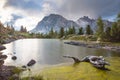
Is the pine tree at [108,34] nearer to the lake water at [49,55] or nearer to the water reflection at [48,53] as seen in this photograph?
the water reflection at [48,53]

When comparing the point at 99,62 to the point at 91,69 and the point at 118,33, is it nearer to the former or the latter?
the point at 91,69

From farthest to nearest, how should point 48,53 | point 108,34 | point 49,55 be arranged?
point 108,34 → point 48,53 → point 49,55

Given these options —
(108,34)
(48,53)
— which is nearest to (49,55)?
(48,53)

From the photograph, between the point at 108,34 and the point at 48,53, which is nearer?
the point at 48,53

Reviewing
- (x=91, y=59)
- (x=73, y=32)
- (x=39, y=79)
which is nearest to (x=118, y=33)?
(x=91, y=59)

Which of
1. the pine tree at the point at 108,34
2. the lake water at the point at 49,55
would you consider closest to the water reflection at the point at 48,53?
the lake water at the point at 49,55

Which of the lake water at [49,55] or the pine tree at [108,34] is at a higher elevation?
the pine tree at [108,34]

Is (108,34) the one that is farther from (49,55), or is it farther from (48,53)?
(49,55)

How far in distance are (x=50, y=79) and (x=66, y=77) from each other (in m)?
2.51

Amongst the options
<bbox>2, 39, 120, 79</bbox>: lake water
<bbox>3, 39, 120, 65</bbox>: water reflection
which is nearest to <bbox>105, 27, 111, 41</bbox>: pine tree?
<bbox>3, 39, 120, 65</bbox>: water reflection

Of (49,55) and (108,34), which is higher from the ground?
(108,34)

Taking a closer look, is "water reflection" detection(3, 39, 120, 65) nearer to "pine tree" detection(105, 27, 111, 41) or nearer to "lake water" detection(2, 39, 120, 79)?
"lake water" detection(2, 39, 120, 79)

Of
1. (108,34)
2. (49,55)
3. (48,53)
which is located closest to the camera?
(49,55)

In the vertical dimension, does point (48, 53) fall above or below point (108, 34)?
below
